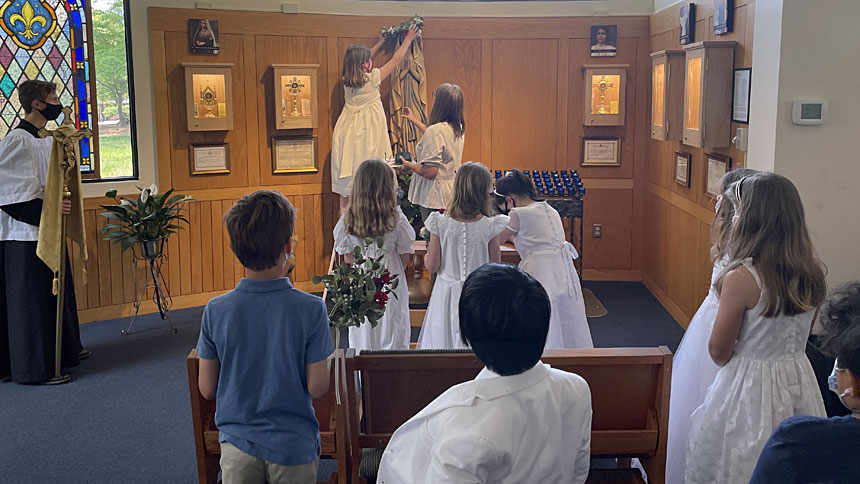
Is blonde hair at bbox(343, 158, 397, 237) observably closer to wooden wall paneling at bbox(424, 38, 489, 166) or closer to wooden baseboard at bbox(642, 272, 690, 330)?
wooden baseboard at bbox(642, 272, 690, 330)

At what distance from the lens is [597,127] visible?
25.5 feet

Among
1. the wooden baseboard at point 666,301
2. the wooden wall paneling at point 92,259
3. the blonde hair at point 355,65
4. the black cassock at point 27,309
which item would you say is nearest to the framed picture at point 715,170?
the wooden baseboard at point 666,301

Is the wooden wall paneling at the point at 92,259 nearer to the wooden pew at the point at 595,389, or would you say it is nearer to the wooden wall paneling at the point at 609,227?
the wooden pew at the point at 595,389

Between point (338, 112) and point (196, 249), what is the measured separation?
1720mm

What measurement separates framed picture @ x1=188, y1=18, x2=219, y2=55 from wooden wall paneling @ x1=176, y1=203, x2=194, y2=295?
128 centimetres

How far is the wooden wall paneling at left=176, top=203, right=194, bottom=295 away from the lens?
275 inches

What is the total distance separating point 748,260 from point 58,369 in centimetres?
425

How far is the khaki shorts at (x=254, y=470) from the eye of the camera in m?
2.44

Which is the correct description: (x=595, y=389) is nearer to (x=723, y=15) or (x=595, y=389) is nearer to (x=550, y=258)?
(x=550, y=258)

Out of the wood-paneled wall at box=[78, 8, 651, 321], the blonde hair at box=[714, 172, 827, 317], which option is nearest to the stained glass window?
the wood-paneled wall at box=[78, 8, 651, 321]

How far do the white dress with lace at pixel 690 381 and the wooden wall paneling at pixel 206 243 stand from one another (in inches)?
180

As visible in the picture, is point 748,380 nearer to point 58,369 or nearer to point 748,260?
point 748,260

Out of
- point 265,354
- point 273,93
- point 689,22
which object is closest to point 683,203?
point 689,22

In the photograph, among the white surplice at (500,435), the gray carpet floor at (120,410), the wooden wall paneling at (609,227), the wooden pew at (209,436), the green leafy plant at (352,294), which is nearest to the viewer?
the white surplice at (500,435)
